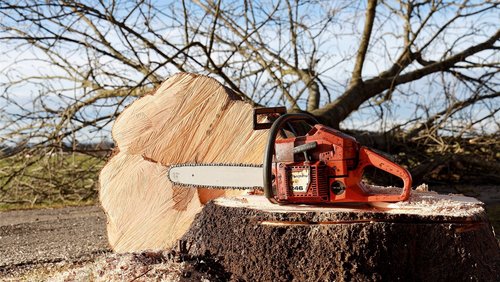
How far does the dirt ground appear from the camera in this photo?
3.65 meters

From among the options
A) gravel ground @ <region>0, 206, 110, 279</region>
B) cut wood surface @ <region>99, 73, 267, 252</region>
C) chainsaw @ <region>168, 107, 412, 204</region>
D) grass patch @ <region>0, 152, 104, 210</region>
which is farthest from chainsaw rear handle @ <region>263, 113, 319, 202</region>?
grass patch @ <region>0, 152, 104, 210</region>

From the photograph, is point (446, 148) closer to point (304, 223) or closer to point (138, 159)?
point (138, 159)

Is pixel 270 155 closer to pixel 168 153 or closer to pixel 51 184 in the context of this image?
pixel 168 153

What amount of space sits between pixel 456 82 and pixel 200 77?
428 centimetres

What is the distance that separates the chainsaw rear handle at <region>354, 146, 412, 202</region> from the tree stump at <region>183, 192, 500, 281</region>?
0.23 ft

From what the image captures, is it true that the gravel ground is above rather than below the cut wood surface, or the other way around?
below

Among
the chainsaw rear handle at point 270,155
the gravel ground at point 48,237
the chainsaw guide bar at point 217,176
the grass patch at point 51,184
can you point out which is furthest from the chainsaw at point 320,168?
the grass patch at point 51,184

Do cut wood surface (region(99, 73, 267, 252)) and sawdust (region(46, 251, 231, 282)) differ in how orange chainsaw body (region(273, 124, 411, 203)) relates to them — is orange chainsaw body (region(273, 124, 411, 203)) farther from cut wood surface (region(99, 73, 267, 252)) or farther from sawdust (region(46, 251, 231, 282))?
cut wood surface (region(99, 73, 267, 252))

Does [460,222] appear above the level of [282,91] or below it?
below

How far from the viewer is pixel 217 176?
9.37 ft

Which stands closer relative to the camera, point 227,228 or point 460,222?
point 460,222

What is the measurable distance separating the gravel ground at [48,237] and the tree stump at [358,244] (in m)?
1.61

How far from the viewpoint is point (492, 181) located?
6691 mm

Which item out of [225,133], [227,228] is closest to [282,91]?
[225,133]
